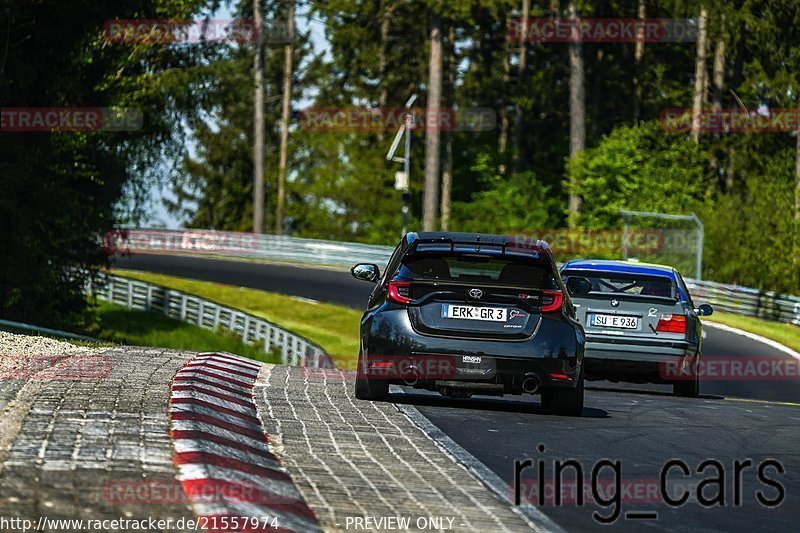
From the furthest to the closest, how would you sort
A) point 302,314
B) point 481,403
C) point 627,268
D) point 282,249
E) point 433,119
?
point 282,249, point 433,119, point 302,314, point 627,268, point 481,403

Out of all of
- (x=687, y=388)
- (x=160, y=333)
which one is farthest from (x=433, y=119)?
(x=687, y=388)

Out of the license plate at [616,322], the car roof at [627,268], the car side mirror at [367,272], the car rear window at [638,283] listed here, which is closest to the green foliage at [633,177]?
the car roof at [627,268]

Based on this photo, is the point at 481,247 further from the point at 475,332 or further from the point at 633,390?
the point at 633,390

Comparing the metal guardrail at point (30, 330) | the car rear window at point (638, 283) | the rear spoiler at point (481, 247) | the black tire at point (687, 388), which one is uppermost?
the rear spoiler at point (481, 247)

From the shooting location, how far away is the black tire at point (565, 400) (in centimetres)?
1311

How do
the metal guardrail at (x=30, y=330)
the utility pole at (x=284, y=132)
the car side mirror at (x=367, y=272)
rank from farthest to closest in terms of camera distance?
the utility pole at (x=284, y=132) → the metal guardrail at (x=30, y=330) → the car side mirror at (x=367, y=272)

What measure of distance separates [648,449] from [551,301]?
208 centimetres

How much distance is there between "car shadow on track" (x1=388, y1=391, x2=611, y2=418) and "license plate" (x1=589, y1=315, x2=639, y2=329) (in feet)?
8.19

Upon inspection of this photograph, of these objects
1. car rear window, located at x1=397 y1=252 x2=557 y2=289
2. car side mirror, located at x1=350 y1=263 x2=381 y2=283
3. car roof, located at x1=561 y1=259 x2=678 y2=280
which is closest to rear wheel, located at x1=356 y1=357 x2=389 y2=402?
car rear window, located at x1=397 y1=252 x2=557 y2=289

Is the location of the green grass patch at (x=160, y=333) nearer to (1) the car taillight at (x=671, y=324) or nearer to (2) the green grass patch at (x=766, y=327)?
(2) the green grass patch at (x=766, y=327)

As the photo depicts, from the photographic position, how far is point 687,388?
17766 mm

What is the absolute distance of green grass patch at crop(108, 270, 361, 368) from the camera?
39500mm

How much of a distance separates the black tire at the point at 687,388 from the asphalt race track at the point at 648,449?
0.27 m

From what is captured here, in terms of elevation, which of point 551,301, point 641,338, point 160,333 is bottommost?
point 160,333
